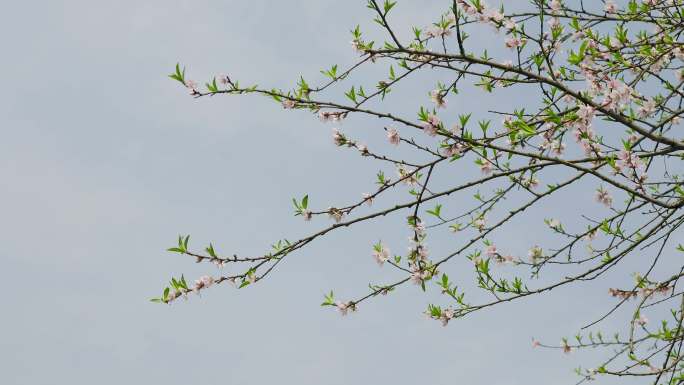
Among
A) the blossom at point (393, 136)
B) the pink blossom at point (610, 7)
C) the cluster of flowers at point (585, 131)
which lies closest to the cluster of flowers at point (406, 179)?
the blossom at point (393, 136)

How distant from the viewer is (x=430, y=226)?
437 cm

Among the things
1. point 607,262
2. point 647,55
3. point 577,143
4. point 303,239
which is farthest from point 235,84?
A: point 647,55

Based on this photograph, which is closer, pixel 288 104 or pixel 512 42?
pixel 288 104

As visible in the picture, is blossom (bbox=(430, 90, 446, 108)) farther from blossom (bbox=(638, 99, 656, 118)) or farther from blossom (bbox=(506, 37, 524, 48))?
blossom (bbox=(638, 99, 656, 118))

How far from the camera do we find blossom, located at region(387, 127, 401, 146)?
4239mm

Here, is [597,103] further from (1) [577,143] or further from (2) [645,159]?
(2) [645,159]

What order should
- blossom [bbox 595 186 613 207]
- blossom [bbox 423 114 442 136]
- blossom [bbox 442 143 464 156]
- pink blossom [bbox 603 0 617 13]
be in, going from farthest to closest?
1. pink blossom [bbox 603 0 617 13]
2. blossom [bbox 595 186 613 207]
3. blossom [bbox 442 143 464 156]
4. blossom [bbox 423 114 442 136]

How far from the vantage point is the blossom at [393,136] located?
424 centimetres

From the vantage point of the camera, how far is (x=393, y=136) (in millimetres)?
4262

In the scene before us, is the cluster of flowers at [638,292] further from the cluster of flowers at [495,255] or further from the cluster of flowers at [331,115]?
the cluster of flowers at [331,115]

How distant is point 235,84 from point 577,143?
87.3 inches

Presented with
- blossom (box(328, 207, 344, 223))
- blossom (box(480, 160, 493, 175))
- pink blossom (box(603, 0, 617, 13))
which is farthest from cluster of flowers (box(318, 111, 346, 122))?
pink blossom (box(603, 0, 617, 13))

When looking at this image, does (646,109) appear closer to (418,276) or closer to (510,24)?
(510,24)

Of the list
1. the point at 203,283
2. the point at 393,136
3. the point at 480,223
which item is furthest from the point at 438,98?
the point at 203,283
